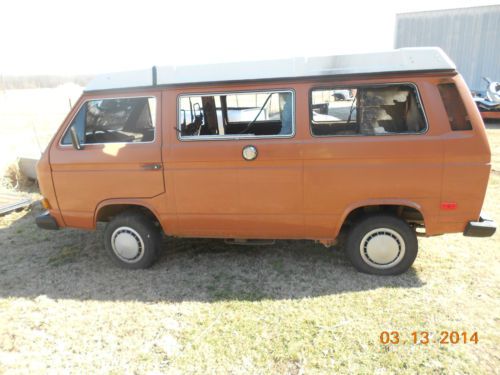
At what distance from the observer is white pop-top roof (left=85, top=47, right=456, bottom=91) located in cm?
338

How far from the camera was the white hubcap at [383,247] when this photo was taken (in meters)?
3.76

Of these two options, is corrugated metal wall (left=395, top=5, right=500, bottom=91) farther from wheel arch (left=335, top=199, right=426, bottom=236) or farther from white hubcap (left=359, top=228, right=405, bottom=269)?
white hubcap (left=359, top=228, right=405, bottom=269)

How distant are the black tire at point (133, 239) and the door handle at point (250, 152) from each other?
55.9 inches

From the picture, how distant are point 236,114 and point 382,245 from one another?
2.13m

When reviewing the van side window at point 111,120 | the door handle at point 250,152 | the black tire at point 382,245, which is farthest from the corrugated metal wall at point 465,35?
the van side window at point 111,120

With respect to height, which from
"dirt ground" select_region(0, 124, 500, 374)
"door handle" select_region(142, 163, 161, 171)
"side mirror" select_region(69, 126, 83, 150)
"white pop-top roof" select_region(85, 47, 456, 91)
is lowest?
"dirt ground" select_region(0, 124, 500, 374)

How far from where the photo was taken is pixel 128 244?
13.6 ft

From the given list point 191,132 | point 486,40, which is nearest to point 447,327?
point 191,132

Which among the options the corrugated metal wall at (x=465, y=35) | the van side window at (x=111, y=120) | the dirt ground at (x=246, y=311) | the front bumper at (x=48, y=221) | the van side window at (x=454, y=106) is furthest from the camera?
the corrugated metal wall at (x=465, y=35)

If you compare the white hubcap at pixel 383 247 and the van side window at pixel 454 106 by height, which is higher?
the van side window at pixel 454 106

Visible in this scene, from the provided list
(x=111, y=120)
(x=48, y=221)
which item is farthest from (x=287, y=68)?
(x=48, y=221)

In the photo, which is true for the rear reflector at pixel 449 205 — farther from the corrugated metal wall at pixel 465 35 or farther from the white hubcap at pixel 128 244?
the corrugated metal wall at pixel 465 35

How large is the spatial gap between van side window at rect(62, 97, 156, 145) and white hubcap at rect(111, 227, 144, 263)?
1019 mm

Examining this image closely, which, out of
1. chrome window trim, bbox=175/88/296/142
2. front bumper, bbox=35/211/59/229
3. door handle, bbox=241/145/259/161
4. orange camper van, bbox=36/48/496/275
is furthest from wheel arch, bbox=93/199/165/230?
door handle, bbox=241/145/259/161
